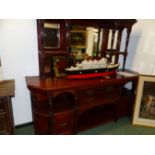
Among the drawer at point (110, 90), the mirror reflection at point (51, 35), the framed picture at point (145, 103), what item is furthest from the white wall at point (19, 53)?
the framed picture at point (145, 103)

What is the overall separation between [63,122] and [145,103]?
1452 mm

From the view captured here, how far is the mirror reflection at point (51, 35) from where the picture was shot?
73.5 inches

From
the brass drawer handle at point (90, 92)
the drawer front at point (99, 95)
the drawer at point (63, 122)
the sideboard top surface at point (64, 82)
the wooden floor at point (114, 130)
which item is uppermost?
the sideboard top surface at point (64, 82)

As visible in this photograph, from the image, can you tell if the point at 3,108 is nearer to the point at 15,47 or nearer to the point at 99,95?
the point at 15,47

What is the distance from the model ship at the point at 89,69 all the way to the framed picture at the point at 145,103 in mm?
573

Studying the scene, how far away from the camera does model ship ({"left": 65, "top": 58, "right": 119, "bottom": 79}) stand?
1931 millimetres

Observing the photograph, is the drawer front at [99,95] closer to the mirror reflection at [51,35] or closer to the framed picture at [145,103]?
the framed picture at [145,103]

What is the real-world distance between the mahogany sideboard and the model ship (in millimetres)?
77

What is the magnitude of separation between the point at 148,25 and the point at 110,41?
0.69 m

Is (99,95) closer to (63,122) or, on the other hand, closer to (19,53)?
(63,122)

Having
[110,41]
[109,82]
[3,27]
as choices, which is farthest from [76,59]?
[3,27]

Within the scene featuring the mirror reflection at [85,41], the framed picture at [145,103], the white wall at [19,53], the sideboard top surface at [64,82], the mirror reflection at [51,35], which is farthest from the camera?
the framed picture at [145,103]

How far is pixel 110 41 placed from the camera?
2467mm

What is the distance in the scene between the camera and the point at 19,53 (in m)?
1.89
